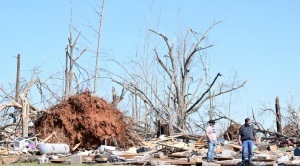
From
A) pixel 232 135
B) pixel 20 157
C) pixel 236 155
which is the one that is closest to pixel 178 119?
pixel 232 135

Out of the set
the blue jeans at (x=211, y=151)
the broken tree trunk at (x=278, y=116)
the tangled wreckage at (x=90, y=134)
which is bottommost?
the blue jeans at (x=211, y=151)

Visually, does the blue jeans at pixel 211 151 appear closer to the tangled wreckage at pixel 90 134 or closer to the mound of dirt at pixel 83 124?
the tangled wreckage at pixel 90 134

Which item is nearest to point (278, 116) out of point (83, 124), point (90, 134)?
point (90, 134)

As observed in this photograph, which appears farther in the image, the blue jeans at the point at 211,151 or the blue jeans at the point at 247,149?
the blue jeans at the point at 211,151

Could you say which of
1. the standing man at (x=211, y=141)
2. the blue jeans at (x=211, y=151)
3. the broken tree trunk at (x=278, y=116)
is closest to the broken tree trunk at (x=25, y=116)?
the standing man at (x=211, y=141)

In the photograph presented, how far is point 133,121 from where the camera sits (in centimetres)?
3114

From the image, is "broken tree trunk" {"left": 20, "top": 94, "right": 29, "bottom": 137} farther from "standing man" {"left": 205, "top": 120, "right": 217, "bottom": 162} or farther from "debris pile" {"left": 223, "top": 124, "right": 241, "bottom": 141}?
"debris pile" {"left": 223, "top": 124, "right": 241, "bottom": 141}

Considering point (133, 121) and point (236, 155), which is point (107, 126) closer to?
point (133, 121)

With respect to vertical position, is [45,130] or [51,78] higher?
[51,78]

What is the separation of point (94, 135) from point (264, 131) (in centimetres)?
1294

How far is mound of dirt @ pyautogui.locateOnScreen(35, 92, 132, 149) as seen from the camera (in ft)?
93.3

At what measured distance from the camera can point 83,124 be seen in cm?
2861

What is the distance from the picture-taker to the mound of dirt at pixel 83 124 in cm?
2844

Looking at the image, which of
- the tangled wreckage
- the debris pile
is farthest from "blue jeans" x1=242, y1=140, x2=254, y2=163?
the debris pile
